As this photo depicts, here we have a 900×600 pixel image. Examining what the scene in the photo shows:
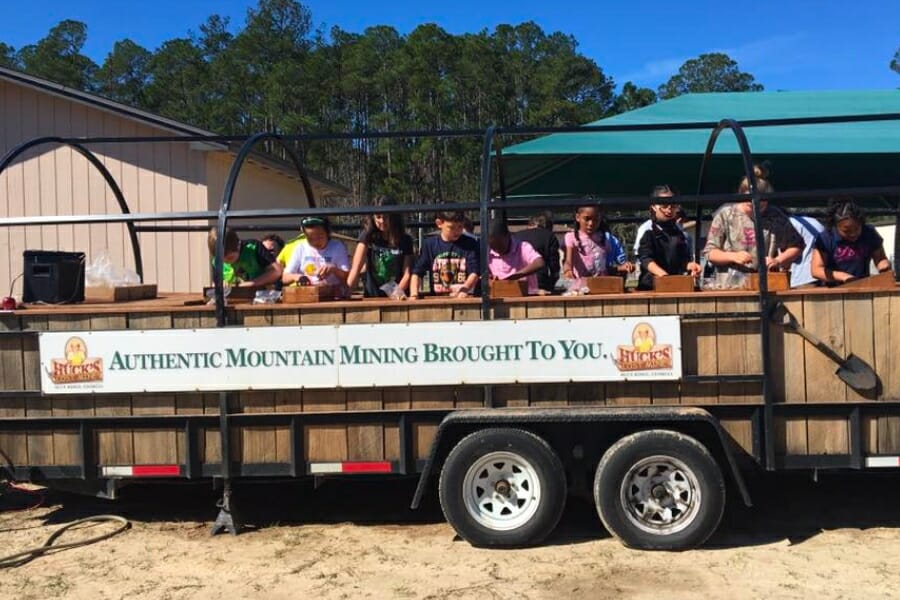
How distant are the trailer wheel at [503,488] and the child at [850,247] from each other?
2323 mm

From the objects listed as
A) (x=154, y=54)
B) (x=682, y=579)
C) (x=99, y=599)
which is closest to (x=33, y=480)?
(x=99, y=599)

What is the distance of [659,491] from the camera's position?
4.61 metres

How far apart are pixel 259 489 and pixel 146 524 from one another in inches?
39.3

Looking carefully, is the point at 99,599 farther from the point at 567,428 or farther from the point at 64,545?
the point at 567,428

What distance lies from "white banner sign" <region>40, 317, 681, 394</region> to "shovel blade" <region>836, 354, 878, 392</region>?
3.08ft

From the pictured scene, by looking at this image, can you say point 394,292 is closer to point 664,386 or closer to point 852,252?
point 664,386

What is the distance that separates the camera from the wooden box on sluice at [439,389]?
180 inches

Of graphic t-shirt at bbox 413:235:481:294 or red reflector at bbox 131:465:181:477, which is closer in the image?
red reflector at bbox 131:465:181:477

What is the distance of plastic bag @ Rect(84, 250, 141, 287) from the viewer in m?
5.41

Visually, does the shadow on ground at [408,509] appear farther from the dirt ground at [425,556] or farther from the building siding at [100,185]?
the building siding at [100,185]

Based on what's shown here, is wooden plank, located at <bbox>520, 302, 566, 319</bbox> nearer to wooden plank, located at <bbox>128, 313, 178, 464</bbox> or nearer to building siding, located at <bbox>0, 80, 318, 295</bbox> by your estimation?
wooden plank, located at <bbox>128, 313, 178, 464</bbox>

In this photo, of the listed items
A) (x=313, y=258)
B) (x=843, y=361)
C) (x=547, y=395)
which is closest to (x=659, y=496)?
(x=547, y=395)

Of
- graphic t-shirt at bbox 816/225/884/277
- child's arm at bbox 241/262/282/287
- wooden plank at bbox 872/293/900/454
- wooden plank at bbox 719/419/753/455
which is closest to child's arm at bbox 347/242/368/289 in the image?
child's arm at bbox 241/262/282/287

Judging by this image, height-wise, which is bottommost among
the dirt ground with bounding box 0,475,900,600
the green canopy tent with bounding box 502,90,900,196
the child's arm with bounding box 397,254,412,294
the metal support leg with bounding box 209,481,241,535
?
the dirt ground with bounding box 0,475,900,600
